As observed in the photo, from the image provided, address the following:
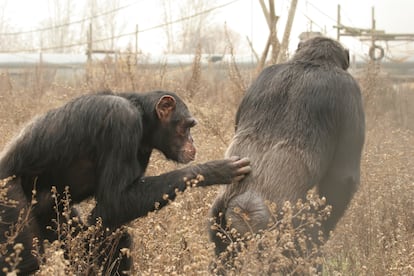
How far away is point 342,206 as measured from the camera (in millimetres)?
5055

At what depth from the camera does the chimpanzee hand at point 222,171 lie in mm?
4625

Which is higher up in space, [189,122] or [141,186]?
[189,122]

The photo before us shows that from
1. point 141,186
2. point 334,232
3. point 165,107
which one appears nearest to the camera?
point 141,186

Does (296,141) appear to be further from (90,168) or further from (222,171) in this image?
(90,168)

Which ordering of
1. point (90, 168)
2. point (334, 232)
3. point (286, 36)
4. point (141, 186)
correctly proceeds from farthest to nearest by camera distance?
point (286, 36) → point (334, 232) → point (90, 168) → point (141, 186)

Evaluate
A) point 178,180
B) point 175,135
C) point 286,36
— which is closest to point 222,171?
point 178,180

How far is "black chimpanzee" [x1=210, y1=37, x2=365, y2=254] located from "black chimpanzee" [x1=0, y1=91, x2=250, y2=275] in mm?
162

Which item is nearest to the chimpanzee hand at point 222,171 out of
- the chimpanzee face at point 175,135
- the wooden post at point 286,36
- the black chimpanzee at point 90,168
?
the black chimpanzee at point 90,168

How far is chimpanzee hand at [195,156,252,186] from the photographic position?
4625 millimetres

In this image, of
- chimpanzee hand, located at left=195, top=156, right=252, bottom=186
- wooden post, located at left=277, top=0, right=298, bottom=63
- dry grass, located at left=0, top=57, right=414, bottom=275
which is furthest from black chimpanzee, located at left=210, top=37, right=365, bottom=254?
wooden post, located at left=277, top=0, right=298, bottom=63


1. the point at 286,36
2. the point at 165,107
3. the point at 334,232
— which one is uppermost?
the point at 286,36

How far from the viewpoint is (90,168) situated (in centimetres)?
488

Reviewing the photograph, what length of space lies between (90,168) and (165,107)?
663 mm

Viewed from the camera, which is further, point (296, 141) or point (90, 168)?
point (90, 168)
